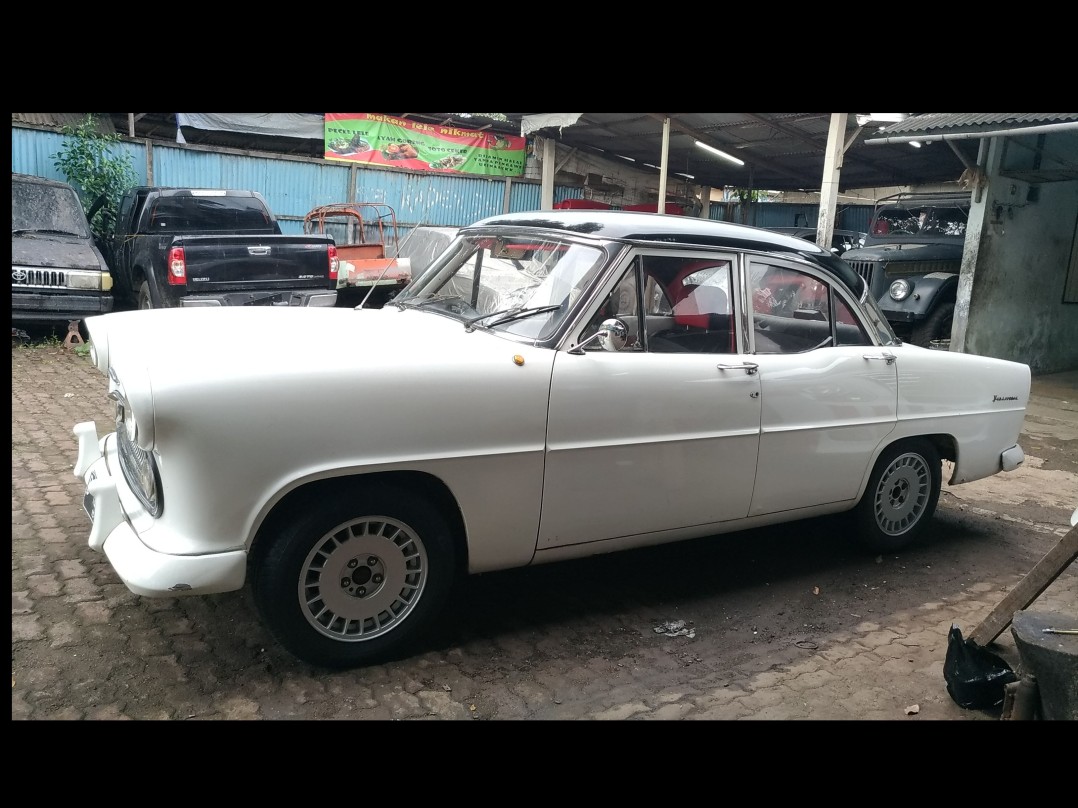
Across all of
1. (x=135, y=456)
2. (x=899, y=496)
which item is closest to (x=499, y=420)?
(x=135, y=456)

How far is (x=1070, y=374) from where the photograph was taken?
12.2m

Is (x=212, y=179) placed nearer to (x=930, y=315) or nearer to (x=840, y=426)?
(x=930, y=315)

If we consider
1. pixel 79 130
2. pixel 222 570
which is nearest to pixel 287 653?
pixel 222 570

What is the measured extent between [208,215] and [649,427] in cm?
870

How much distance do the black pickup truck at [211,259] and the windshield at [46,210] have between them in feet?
2.01

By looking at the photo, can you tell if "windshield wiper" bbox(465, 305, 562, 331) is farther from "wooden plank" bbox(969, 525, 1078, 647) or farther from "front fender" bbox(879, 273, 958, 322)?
"front fender" bbox(879, 273, 958, 322)

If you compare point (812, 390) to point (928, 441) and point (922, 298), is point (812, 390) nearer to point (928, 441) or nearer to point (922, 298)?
point (928, 441)

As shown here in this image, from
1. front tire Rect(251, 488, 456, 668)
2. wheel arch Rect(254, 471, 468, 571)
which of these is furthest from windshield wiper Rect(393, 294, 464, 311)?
front tire Rect(251, 488, 456, 668)

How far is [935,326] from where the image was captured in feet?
38.5

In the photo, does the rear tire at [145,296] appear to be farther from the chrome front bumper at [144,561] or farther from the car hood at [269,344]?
the chrome front bumper at [144,561]

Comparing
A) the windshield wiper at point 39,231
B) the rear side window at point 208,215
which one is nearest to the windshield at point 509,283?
the rear side window at point 208,215

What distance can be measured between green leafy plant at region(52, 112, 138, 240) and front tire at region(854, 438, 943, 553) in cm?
1124

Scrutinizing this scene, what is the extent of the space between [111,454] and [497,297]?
1830mm

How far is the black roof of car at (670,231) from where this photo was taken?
389 centimetres
